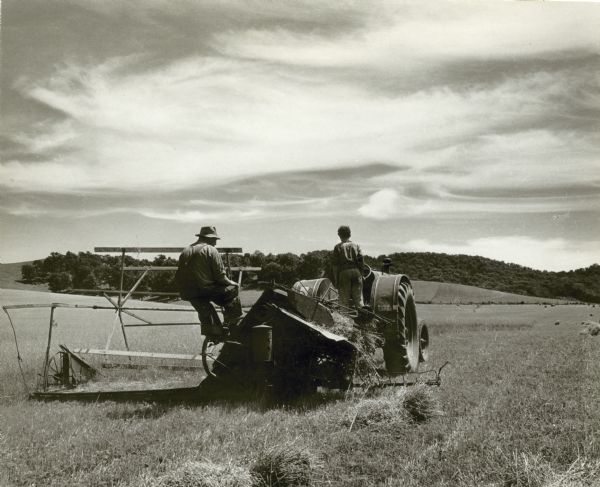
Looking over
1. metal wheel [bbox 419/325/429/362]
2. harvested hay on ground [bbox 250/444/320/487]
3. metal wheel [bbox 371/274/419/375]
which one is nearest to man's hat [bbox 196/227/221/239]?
metal wheel [bbox 371/274/419/375]

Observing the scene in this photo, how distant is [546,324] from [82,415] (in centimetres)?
1973

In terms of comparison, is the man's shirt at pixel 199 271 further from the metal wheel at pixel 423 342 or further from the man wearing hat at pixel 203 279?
the metal wheel at pixel 423 342

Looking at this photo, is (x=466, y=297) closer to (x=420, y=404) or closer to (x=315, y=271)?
(x=315, y=271)

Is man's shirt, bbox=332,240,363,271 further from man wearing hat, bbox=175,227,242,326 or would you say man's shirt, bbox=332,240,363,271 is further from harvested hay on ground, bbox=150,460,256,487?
harvested hay on ground, bbox=150,460,256,487

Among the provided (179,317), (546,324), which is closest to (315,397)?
(546,324)

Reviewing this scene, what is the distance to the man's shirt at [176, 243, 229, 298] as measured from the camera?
23.8 feet

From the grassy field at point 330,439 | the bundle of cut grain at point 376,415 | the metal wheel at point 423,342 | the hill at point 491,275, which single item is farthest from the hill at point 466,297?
the bundle of cut grain at point 376,415

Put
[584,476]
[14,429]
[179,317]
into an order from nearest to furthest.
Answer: [584,476], [14,429], [179,317]

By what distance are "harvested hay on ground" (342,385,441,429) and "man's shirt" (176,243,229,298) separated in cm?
253

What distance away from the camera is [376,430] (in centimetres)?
566

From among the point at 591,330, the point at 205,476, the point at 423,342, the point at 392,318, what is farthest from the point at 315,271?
the point at 591,330

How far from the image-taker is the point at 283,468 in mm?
4355

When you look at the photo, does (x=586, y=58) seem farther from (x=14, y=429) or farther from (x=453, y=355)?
(x=14, y=429)

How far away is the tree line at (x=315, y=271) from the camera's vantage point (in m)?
10.5
